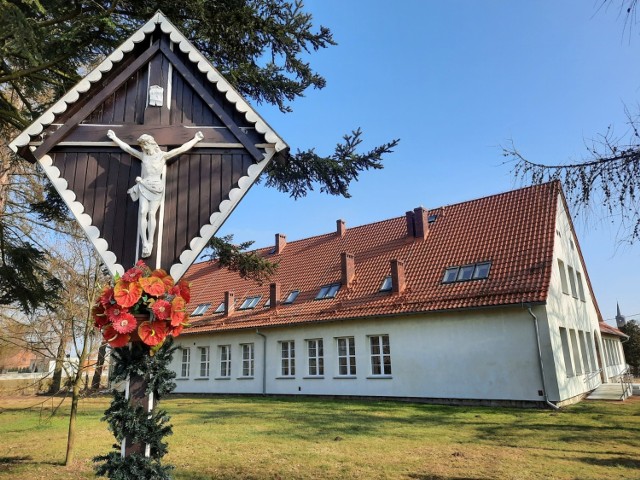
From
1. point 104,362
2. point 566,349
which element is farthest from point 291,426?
point 566,349

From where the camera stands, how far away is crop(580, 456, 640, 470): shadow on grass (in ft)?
25.5

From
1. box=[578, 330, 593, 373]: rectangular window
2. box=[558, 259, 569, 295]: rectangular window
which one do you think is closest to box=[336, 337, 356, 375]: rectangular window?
box=[558, 259, 569, 295]: rectangular window

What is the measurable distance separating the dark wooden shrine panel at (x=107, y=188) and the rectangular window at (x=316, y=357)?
17367 millimetres

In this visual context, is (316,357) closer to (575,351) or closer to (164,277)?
(575,351)

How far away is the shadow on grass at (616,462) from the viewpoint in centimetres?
777

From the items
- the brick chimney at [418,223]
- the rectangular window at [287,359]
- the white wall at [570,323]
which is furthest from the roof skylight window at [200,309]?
the white wall at [570,323]

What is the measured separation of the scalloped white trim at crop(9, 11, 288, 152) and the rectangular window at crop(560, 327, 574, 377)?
1594cm

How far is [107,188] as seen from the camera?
3.97 m

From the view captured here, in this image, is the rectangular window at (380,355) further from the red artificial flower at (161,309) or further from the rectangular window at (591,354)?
the red artificial flower at (161,309)

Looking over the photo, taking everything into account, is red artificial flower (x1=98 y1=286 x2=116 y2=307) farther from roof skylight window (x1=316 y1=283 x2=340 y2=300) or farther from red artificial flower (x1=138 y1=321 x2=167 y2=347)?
roof skylight window (x1=316 y1=283 x2=340 y2=300)

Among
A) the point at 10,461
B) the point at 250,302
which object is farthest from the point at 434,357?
the point at 10,461

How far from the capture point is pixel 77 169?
13.1 feet

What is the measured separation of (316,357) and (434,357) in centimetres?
578

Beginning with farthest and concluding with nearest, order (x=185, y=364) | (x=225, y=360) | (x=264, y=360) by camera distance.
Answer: (x=185, y=364), (x=225, y=360), (x=264, y=360)
